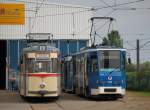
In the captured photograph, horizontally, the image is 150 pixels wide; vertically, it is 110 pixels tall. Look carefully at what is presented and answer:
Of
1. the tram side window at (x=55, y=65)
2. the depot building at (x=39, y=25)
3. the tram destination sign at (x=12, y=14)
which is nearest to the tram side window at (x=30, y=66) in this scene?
the tram side window at (x=55, y=65)

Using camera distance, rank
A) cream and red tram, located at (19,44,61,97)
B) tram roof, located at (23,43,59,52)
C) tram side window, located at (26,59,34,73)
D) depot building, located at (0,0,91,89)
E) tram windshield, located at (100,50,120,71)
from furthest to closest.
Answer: depot building, located at (0,0,91,89)
tram windshield, located at (100,50,120,71)
tram roof, located at (23,43,59,52)
tram side window, located at (26,59,34,73)
cream and red tram, located at (19,44,61,97)

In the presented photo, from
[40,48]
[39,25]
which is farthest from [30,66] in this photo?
[39,25]

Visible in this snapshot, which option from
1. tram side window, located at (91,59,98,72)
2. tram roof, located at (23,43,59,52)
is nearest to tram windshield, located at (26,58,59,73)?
tram roof, located at (23,43,59,52)

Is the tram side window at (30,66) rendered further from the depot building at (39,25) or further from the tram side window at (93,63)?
the depot building at (39,25)

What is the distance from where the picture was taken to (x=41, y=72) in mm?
32125

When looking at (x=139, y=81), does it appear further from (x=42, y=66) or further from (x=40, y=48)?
(x=42, y=66)

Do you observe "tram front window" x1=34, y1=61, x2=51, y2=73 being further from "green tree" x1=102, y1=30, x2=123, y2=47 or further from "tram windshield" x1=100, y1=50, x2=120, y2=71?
"green tree" x1=102, y1=30, x2=123, y2=47

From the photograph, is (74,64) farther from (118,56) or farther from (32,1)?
(32,1)

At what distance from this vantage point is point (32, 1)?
5719 cm

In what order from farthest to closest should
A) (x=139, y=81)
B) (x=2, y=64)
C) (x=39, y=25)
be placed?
(x=2, y=64) < (x=39, y=25) < (x=139, y=81)

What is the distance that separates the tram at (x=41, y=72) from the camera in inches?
1262

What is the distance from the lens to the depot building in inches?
2233

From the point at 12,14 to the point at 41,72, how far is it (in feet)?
82.0

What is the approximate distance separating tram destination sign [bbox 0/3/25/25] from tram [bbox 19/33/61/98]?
23.5 meters
